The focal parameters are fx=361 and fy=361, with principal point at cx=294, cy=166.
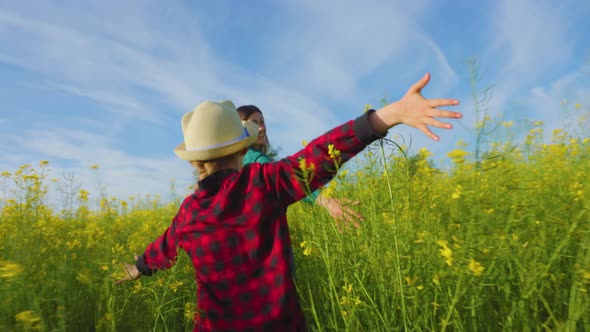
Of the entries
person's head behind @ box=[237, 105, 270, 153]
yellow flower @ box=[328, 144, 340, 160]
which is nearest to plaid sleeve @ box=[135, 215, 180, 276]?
yellow flower @ box=[328, 144, 340, 160]

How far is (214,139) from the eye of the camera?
1742mm

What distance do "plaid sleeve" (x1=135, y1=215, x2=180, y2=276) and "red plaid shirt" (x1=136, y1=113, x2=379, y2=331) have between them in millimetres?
458

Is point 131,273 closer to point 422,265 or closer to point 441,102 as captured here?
point 422,265

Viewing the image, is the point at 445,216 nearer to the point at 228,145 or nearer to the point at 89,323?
the point at 228,145

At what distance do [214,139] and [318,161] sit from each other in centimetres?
60

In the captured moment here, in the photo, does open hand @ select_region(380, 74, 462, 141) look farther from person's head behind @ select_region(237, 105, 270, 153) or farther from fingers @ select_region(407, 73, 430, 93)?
person's head behind @ select_region(237, 105, 270, 153)

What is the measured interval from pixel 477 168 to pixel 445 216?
61cm

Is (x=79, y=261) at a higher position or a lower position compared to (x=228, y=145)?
lower

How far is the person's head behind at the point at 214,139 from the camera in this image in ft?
5.68

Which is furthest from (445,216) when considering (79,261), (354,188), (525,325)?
(79,261)

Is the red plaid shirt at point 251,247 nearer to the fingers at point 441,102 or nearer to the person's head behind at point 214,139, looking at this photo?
the person's head behind at point 214,139

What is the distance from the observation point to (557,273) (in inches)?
62.7

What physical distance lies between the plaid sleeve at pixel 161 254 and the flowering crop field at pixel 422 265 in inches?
3.5

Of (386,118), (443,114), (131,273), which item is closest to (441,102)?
(443,114)
